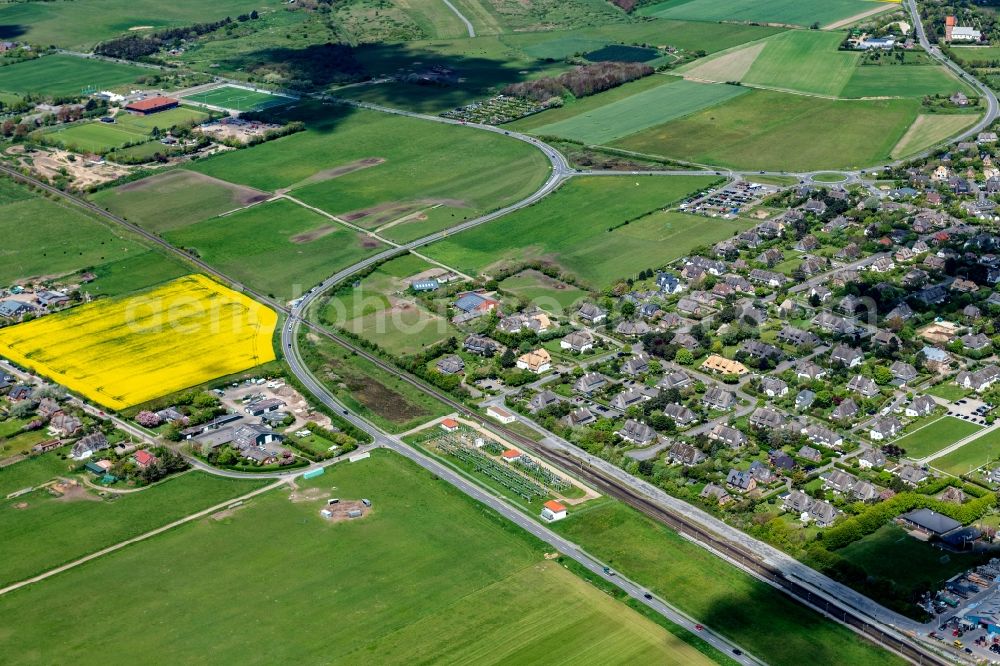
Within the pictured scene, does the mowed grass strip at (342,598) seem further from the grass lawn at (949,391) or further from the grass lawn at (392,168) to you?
the grass lawn at (392,168)

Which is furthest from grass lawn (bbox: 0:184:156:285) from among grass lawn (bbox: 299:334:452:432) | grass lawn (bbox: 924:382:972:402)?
grass lawn (bbox: 924:382:972:402)

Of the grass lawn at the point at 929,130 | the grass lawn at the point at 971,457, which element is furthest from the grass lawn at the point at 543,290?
the grass lawn at the point at 929,130

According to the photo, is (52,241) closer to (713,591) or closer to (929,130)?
(713,591)

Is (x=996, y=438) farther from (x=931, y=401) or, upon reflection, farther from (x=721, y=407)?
(x=721, y=407)

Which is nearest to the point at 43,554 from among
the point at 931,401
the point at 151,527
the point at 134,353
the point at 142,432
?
the point at 151,527

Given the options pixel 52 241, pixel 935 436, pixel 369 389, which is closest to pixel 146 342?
pixel 369 389

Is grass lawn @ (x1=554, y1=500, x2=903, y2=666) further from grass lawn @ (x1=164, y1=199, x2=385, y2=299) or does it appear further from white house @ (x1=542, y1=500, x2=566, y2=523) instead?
grass lawn @ (x1=164, y1=199, x2=385, y2=299)
